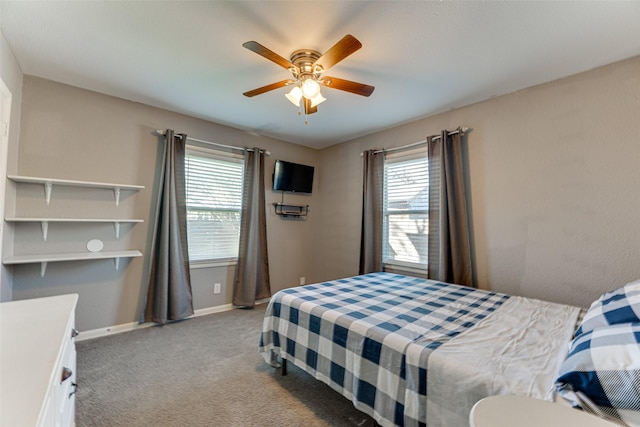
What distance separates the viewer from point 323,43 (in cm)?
186

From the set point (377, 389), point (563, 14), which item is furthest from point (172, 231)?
point (563, 14)

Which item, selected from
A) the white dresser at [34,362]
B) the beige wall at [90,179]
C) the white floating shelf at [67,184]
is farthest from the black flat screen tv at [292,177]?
the white dresser at [34,362]

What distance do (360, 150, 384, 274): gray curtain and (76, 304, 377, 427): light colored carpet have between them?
1.67 metres

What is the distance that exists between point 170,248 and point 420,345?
2.72m

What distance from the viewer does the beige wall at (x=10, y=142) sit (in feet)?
6.41

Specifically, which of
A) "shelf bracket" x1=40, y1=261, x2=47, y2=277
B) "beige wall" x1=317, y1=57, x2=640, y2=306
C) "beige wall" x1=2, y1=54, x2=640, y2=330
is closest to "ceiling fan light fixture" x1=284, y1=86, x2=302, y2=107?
"beige wall" x1=317, y1=57, x2=640, y2=306

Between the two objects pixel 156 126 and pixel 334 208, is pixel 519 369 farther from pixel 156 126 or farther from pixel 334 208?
pixel 156 126

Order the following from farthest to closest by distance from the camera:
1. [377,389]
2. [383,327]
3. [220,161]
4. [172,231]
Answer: [220,161]
[172,231]
[383,327]
[377,389]

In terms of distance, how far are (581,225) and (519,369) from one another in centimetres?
172

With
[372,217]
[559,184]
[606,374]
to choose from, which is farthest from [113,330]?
[559,184]

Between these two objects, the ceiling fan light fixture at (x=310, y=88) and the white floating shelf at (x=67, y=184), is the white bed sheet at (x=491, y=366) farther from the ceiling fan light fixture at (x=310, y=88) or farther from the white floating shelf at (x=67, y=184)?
the white floating shelf at (x=67, y=184)

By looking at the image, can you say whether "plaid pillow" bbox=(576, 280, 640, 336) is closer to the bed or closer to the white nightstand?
the bed

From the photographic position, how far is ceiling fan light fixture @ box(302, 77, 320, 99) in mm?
1842

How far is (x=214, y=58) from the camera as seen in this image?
81.0 inches
